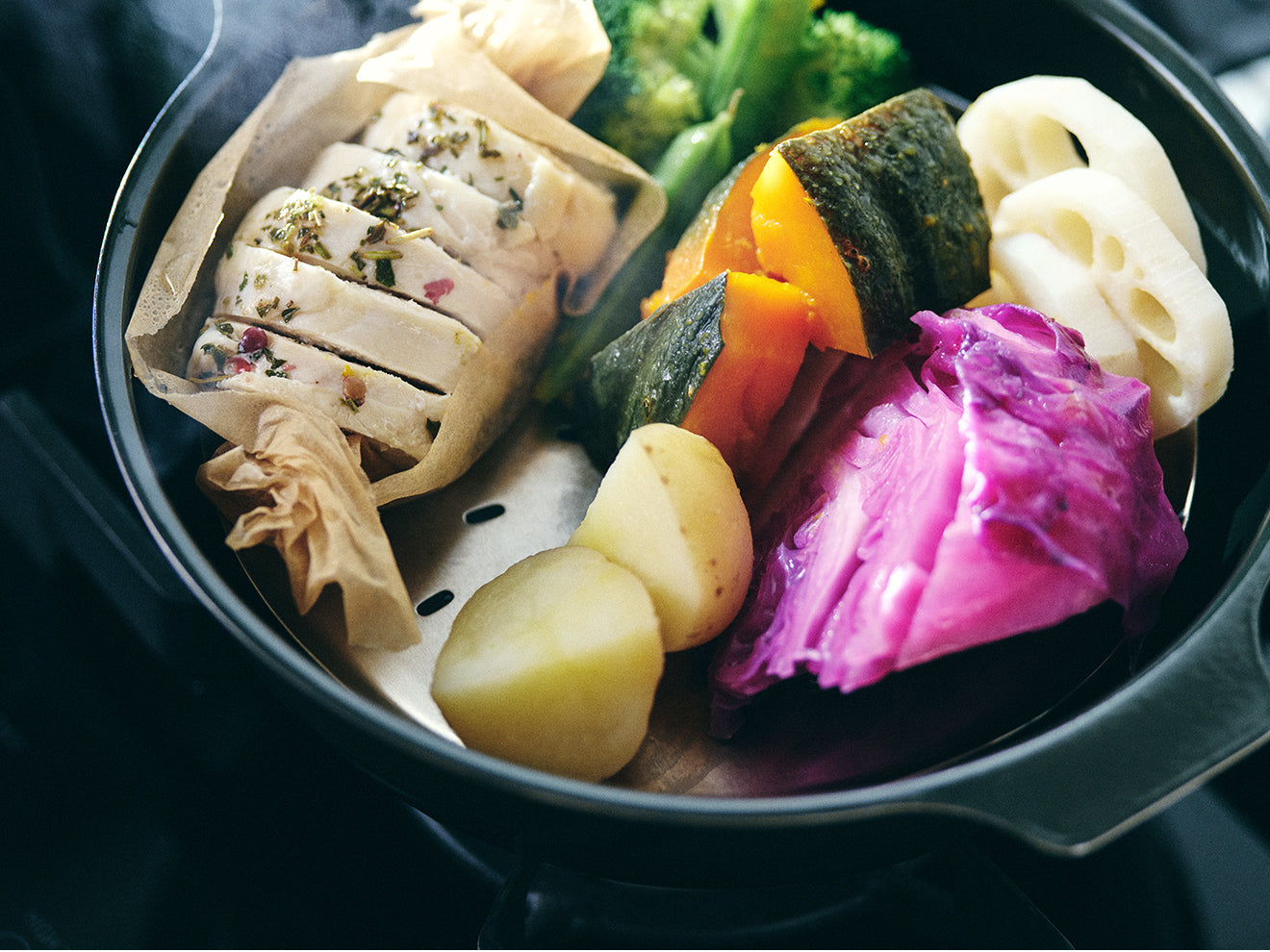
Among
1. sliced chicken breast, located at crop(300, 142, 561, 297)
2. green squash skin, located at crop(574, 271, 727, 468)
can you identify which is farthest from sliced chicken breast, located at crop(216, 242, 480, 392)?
Result: green squash skin, located at crop(574, 271, 727, 468)

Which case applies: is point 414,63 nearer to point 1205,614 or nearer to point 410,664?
point 410,664

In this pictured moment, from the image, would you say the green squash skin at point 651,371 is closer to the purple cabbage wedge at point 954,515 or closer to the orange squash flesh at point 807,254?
the orange squash flesh at point 807,254

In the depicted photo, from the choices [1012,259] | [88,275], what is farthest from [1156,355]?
[88,275]

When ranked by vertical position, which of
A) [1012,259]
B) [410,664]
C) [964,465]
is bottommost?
[410,664]

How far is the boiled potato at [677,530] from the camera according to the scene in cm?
119

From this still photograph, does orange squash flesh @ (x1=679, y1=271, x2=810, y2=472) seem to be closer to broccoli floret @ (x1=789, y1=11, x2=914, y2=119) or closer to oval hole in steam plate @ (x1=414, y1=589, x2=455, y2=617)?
oval hole in steam plate @ (x1=414, y1=589, x2=455, y2=617)

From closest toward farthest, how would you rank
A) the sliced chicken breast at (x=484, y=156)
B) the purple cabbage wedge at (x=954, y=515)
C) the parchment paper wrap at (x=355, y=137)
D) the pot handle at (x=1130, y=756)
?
the pot handle at (x=1130, y=756), the purple cabbage wedge at (x=954, y=515), the parchment paper wrap at (x=355, y=137), the sliced chicken breast at (x=484, y=156)

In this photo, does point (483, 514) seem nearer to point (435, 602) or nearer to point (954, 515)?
→ point (435, 602)

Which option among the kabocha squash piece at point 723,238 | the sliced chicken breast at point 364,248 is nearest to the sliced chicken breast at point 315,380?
the sliced chicken breast at point 364,248

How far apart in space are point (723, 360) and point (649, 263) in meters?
0.56

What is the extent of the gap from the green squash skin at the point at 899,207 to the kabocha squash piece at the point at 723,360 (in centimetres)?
12

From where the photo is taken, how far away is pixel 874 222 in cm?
133

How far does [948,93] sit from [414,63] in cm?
123

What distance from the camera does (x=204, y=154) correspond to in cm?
156
